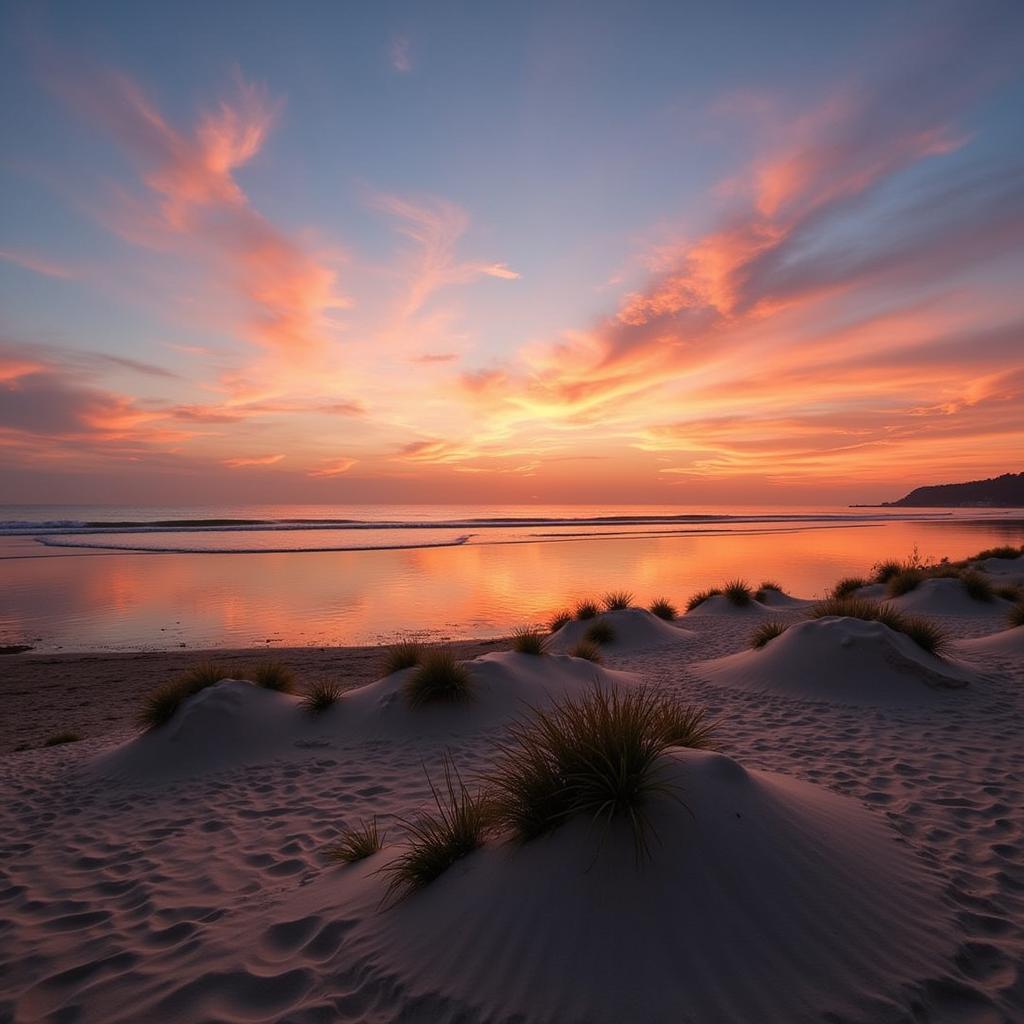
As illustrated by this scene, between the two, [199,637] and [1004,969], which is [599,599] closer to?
[199,637]

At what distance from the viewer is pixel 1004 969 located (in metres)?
3.04

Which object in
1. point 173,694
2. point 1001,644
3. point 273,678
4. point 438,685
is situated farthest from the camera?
point 1001,644

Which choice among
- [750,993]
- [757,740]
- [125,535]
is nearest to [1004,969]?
[750,993]

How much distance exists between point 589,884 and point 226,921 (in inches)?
106

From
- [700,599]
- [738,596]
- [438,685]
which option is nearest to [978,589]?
[738,596]

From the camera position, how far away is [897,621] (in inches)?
420

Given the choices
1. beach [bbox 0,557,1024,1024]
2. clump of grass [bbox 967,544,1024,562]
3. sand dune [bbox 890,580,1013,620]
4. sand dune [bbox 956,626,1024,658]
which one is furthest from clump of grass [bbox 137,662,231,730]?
clump of grass [bbox 967,544,1024,562]

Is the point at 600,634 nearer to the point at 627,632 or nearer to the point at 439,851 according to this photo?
the point at 627,632

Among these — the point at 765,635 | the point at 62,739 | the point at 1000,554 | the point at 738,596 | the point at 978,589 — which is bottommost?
the point at 62,739

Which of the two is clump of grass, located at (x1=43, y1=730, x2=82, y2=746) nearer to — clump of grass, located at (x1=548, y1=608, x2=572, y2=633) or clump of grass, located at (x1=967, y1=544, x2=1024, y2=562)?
clump of grass, located at (x1=548, y1=608, x2=572, y2=633)

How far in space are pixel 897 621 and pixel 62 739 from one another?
14194 millimetres

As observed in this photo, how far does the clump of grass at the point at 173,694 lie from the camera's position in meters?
8.34

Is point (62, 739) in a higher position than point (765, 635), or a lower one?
lower

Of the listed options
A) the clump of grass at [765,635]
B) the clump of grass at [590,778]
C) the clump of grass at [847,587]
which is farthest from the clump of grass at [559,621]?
the clump of grass at [590,778]
